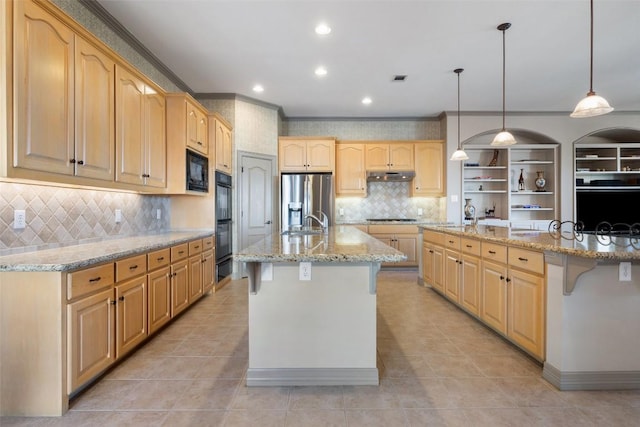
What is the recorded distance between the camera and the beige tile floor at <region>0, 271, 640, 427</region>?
161 centimetres

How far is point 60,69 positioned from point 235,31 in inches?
63.9

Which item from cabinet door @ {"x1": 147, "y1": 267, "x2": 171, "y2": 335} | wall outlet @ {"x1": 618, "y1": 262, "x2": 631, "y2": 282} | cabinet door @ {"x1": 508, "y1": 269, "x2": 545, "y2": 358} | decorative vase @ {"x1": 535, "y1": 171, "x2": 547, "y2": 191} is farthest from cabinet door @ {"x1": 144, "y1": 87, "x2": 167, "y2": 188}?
decorative vase @ {"x1": 535, "y1": 171, "x2": 547, "y2": 191}

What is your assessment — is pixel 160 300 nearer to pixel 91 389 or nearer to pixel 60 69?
pixel 91 389

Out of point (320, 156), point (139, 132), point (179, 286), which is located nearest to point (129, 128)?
point (139, 132)

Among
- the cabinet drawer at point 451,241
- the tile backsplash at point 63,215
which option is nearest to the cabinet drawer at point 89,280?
the tile backsplash at point 63,215

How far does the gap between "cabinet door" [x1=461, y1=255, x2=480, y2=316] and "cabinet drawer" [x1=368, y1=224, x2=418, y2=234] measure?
2.15 metres

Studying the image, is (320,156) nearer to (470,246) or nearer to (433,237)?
(433,237)

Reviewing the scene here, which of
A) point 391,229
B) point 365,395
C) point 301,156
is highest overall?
point 301,156

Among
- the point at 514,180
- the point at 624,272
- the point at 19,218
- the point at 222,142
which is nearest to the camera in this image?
the point at 624,272

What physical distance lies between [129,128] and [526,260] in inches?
130

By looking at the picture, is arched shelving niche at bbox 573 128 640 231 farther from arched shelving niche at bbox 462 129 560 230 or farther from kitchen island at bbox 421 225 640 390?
kitchen island at bbox 421 225 640 390

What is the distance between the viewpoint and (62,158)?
1864mm

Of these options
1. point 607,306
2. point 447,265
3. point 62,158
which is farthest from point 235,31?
point 607,306

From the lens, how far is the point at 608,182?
5.44 meters
